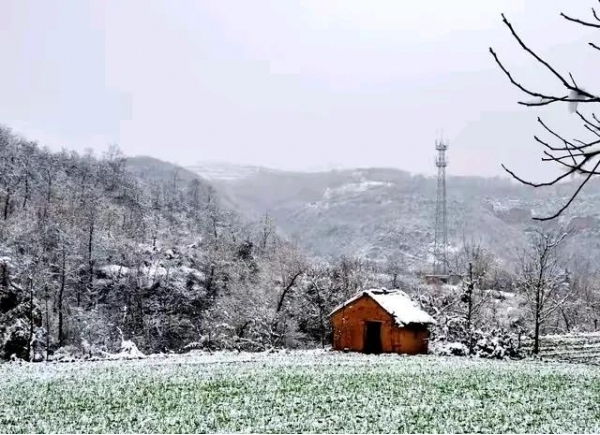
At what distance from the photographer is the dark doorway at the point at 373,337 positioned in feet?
136

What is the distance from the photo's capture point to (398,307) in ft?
138

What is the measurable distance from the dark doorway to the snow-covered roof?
1.49 meters

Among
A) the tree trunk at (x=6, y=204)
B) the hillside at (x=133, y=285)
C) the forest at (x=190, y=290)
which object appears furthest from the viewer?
the tree trunk at (x=6, y=204)

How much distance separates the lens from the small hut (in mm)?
40438

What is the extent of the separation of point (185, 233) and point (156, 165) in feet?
289

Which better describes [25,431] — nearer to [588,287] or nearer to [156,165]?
[588,287]

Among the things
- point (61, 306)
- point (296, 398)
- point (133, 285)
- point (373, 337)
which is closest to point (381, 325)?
point (373, 337)

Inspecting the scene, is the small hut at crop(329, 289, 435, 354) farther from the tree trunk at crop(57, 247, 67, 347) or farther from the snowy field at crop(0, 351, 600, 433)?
the tree trunk at crop(57, 247, 67, 347)

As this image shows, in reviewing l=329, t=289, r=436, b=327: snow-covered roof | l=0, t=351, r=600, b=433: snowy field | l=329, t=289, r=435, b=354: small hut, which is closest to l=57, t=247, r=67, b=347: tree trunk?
l=329, t=289, r=435, b=354: small hut

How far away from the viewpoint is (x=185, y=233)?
115 metres

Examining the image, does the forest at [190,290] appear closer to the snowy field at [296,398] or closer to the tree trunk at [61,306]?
the tree trunk at [61,306]

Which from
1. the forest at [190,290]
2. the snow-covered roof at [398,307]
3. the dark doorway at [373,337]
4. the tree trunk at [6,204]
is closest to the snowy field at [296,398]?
the snow-covered roof at [398,307]

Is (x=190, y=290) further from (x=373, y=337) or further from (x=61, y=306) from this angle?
(x=373, y=337)

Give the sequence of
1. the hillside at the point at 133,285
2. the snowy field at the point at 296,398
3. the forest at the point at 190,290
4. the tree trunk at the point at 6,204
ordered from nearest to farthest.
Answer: the snowy field at the point at 296,398, the forest at the point at 190,290, the hillside at the point at 133,285, the tree trunk at the point at 6,204
